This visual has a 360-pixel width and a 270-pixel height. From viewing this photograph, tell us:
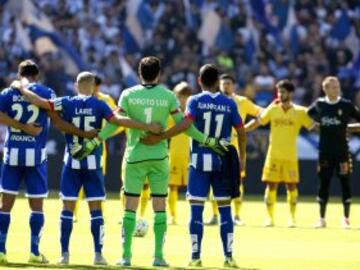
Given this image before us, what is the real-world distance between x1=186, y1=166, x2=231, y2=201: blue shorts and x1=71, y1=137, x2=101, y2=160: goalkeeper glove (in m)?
1.20

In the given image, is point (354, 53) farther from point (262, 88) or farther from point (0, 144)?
point (0, 144)

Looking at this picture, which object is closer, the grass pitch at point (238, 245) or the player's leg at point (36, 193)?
the player's leg at point (36, 193)

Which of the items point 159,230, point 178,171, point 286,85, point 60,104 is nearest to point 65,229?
point 159,230

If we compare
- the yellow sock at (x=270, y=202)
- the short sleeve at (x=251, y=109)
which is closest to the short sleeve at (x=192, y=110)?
the short sleeve at (x=251, y=109)

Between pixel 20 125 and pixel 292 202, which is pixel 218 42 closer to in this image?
pixel 292 202

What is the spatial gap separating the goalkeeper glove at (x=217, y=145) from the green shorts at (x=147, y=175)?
52 centimetres

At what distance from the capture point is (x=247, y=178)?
27344 mm

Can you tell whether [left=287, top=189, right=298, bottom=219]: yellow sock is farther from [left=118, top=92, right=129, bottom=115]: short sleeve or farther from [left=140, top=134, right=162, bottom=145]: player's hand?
[left=118, top=92, right=129, bottom=115]: short sleeve

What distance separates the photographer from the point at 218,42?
31.2m

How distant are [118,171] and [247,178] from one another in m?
3.01

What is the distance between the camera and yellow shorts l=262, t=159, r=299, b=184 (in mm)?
19906

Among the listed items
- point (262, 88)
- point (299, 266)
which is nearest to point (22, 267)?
point (299, 266)

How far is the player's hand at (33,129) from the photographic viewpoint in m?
12.9

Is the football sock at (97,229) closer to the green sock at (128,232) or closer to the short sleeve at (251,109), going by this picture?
the green sock at (128,232)
